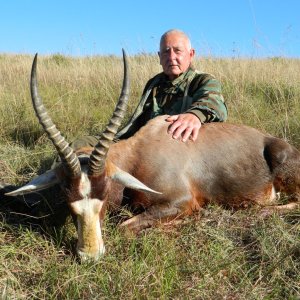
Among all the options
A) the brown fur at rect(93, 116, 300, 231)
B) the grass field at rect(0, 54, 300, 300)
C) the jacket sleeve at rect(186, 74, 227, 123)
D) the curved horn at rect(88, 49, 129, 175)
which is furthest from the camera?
the jacket sleeve at rect(186, 74, 227, 123)

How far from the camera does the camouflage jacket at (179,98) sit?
4.79 meters

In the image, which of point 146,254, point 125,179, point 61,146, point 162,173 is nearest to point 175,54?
point 162,173

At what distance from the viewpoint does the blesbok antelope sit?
10.7 feet

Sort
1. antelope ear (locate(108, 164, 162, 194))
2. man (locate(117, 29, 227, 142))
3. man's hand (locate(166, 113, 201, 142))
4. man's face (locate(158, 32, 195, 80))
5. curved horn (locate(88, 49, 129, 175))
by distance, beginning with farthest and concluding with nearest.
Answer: man's face (locate(158, 32, 195, 80)) → man (locate(117, 29, 227, 142)) → man's hand (locate(166, 113, 201, 142)) → antelope ear (locate(108, 164, 162, 194)) → curved horn (locate(88, 49, 129, 175))

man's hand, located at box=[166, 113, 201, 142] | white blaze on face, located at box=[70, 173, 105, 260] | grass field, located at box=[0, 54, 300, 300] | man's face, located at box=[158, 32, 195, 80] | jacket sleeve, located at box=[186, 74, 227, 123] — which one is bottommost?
grass field, located at box=[0, 54, 300, 300]

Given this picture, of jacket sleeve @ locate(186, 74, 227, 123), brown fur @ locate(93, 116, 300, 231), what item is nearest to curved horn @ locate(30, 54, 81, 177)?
brown fur @ locate(93, 116, 300, 231)

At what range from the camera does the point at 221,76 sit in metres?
8.45

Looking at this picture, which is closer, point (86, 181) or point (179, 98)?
point (86, 181)

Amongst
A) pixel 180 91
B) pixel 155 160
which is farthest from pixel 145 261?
pixel 180 91

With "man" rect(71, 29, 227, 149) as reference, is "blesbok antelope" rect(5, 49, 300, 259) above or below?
below

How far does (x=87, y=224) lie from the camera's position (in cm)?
319

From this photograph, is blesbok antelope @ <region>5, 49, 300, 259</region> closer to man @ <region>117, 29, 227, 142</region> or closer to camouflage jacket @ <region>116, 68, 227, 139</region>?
camouflage jacket @ <region>116, 68, 227, 139</region>

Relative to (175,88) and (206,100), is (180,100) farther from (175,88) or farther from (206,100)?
(206,100)

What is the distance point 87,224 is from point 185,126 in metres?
1.61
